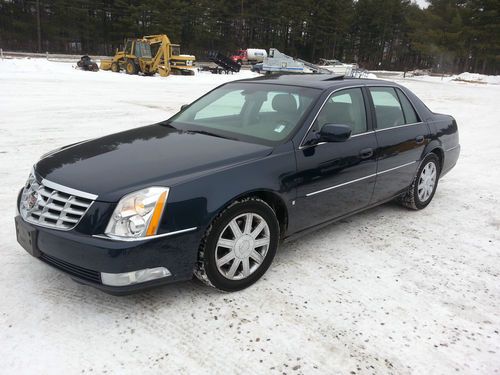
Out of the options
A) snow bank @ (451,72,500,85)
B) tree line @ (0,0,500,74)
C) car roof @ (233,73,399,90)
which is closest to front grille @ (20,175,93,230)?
car roof @ (233,73,399,90)

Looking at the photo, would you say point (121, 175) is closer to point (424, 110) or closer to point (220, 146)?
point (220, 146)

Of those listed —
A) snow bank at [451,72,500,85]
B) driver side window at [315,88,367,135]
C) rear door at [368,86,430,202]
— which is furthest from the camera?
snow bank at [451,72,500,85]

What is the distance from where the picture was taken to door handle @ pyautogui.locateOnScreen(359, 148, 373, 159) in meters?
3.93

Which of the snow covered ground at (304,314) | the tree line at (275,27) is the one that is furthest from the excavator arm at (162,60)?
the tree line at (275,27)

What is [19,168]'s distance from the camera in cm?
589

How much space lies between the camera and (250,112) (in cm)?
402

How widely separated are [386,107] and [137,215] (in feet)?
9.92

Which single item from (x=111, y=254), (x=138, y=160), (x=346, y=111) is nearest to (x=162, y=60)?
(x=346, y=111)

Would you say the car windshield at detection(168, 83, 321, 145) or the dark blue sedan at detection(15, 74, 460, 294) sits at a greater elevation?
the car windshield at detection(168, 83, 321, 145)

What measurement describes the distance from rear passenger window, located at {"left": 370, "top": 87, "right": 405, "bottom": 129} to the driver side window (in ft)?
0.79

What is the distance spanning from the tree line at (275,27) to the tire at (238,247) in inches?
2262

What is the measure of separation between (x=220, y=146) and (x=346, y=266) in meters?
1.48

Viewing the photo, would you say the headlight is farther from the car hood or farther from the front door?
the front door

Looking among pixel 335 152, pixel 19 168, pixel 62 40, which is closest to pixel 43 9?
pixel 62 40
